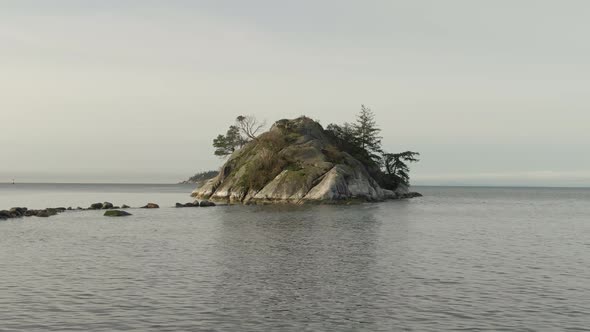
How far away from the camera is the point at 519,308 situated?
22531 mm

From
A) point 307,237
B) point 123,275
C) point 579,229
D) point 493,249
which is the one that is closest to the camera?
point 123,275

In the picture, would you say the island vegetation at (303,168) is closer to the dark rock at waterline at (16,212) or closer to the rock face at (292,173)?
the rock face at (292,173)

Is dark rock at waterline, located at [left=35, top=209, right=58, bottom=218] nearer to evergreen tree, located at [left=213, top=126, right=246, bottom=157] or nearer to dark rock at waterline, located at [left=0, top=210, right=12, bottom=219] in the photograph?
dark rock at waterline, located at [left=0, top=210, right=12, bottom=219]

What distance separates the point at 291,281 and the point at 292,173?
79285mm

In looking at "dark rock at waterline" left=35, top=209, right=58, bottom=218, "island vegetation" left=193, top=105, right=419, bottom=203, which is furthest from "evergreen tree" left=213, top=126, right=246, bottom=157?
"dark rock at waterline" left=35, top=209, right=58, bottom=218

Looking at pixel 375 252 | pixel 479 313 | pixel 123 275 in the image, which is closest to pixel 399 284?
pixel 479 313

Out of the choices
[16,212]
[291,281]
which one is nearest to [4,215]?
[16,212]

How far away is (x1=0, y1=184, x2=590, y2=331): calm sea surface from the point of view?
2055 cm

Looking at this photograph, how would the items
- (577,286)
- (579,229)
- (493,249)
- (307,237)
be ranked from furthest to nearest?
(579,229)
(307,237)
(493,249)
(577,286)

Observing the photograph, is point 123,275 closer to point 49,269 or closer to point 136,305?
point 49,269

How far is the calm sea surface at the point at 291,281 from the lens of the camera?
2055 cm

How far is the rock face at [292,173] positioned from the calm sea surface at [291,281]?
50.0m

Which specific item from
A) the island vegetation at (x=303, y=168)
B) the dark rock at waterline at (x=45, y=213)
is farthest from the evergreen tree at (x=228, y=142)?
the dark rock at waterline at (x=45, y=213)

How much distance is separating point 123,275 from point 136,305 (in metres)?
7.56
